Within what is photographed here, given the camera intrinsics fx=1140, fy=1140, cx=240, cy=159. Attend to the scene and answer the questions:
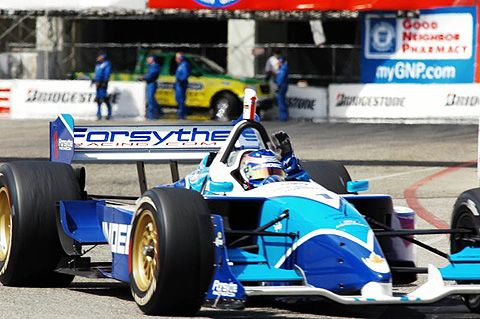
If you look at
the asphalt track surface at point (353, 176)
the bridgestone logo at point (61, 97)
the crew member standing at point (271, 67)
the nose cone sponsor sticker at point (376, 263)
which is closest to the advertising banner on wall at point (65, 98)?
the bridgestone logo at point (61, 97)

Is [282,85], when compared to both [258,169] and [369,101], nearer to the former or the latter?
[369,101]

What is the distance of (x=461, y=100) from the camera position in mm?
27422

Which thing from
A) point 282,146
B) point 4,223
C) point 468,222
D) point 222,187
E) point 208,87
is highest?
point 282,146

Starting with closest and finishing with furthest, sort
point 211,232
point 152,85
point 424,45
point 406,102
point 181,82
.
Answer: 1. point 211,232
2. point 406,102
3. point 152,85
4. point 181,82
5. point 424,45

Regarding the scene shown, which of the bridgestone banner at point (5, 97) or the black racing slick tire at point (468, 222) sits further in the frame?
the bridgestone banner at point (5, 97)

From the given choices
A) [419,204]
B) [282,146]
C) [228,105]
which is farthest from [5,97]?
[282,146]

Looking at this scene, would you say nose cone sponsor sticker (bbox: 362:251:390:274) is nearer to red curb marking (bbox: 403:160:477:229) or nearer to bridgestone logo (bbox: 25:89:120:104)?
red curb marking (bbox: 403:160:477:229)

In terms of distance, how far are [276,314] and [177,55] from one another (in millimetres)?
22227

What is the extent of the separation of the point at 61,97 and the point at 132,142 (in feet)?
65.9

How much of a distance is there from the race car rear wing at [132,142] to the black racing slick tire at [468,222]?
2.40 meters

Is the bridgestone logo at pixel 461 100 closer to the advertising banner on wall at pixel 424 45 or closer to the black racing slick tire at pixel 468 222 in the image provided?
the advertising banner on wall at pixel 424 45

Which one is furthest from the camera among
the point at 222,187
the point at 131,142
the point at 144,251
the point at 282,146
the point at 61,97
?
the point at 61,97

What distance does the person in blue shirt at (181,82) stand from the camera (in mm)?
29031

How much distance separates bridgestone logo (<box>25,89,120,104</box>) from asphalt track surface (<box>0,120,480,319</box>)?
145cm
